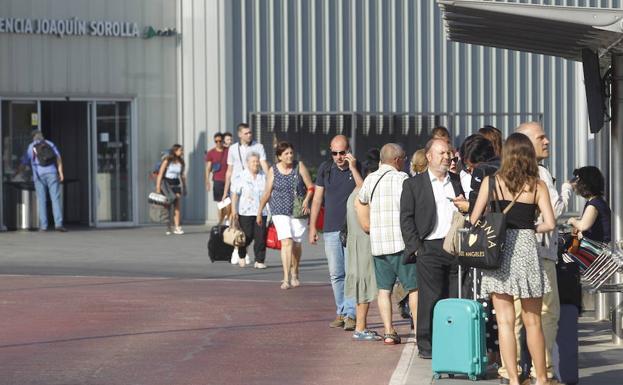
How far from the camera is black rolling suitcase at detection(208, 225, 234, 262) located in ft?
60.5

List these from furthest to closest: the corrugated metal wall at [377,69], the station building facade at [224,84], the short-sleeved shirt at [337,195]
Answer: the corrugated metal wall at [377,69] < the station building facade at [224,84] < the short-sleeved shirt at [337,195]

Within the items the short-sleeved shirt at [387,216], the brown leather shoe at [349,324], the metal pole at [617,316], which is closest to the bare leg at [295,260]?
the brown leather shoe at [349,324]

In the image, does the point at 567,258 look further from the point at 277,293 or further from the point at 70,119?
the point at 70,119

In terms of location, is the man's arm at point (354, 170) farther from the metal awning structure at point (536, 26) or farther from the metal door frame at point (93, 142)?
the metal door frame at point (93, 142)

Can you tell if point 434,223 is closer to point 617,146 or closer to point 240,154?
point 617,146

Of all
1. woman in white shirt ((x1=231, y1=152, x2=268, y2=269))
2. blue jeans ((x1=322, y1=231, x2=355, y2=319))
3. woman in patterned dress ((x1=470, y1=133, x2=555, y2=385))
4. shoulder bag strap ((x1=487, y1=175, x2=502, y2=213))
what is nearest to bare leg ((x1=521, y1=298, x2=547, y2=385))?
woman in patterned dress ((x1=470, y1=133, x2=555, y2=385))

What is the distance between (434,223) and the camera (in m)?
10.6

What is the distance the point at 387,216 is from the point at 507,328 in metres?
2.43

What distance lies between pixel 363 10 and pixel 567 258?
1701 cm

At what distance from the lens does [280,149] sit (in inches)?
622

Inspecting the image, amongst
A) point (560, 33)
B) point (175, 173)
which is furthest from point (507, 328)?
point (175, 173)

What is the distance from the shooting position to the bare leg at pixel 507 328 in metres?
9.15

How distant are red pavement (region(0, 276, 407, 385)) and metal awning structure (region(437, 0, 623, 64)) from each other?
2720 mm

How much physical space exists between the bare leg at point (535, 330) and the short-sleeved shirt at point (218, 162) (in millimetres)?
14078
